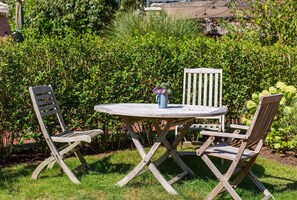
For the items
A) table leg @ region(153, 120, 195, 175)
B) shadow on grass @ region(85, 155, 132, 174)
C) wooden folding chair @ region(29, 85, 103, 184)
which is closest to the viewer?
wooden folding chair @ region(29, 85, 103, 184)

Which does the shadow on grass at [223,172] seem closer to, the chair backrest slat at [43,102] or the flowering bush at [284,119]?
the flowering bush at [284,119]

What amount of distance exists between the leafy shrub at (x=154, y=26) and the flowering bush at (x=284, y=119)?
3721 mm

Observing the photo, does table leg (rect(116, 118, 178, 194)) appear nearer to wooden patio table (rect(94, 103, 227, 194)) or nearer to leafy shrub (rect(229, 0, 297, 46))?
wooden patio table (rect(94, 103, 227, 194))

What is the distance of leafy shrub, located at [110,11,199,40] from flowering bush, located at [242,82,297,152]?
3.72m

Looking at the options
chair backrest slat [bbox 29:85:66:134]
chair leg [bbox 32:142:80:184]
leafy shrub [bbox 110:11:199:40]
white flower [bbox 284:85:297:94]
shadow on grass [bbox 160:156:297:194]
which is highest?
leafy shrub [bbox 110:11:199:40]

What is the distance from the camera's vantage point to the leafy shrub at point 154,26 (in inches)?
463

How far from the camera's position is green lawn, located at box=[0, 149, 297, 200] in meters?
5.80

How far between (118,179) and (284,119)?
2883 mm

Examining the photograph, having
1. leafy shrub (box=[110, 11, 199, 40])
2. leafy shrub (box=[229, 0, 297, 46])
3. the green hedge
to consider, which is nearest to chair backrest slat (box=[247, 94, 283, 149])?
the green hedge

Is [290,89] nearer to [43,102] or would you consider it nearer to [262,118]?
[262,118]

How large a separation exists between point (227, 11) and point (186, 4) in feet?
6.01

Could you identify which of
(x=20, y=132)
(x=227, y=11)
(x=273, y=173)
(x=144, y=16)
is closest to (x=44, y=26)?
(x=144, y=16)

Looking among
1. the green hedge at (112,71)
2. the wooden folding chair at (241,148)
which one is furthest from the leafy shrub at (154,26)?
the wooden folding chair at (241,148)

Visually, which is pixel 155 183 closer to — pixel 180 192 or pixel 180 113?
pixel 180 192
